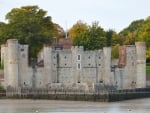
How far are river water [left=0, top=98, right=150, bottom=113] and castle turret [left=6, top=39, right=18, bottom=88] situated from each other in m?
7.44

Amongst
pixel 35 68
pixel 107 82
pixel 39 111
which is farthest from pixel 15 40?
pixel 39 111

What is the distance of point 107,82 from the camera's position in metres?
110

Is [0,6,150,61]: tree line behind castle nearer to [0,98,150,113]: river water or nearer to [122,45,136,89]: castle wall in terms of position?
[122,45,136,89]: castle wall

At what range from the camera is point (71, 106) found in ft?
294

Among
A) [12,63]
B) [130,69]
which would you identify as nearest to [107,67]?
[130,69]

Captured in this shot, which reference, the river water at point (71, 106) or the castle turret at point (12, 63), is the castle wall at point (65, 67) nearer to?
the castle turret at point (12, 63)

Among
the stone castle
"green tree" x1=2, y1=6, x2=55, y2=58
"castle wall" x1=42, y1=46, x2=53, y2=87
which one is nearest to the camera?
the stone castle

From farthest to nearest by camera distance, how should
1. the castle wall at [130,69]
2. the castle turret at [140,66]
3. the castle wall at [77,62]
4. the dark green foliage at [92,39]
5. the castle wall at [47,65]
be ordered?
the dark green foliage at [92,39]
the castle wall at [130,69]
the castle wall at [77,62]
the castle turret at [140,66]
the castle wall at [47,65]

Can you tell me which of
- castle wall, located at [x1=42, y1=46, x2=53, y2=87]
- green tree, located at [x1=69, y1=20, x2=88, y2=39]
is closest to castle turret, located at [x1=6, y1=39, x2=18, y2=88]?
castle wall, located at [x1=42, y1=46, x2=53, y2=87]

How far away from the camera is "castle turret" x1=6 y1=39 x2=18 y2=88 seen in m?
107

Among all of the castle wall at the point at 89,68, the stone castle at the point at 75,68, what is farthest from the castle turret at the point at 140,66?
the castle wall at the point at 89,68

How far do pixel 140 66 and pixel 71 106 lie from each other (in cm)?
2345

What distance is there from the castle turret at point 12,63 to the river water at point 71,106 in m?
7.44

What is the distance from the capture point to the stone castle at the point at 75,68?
109m
